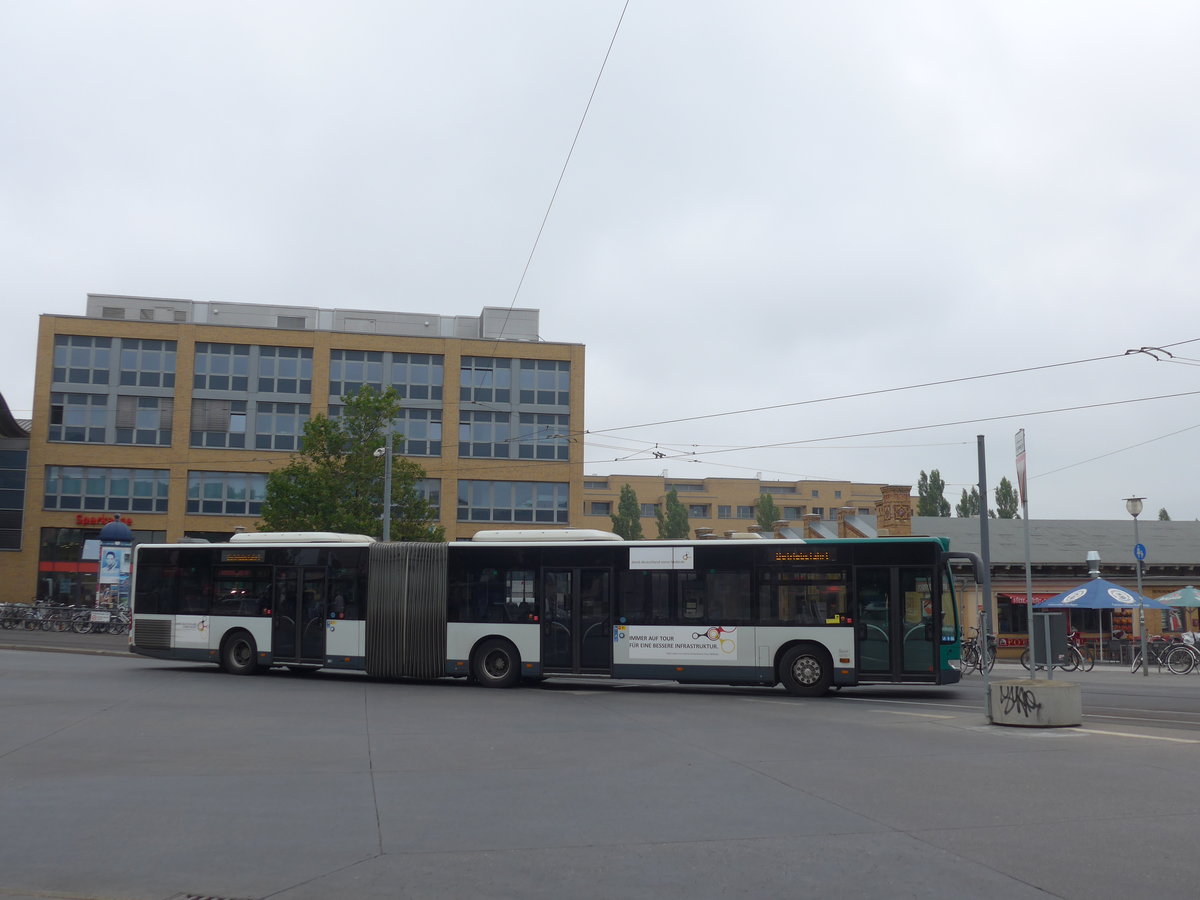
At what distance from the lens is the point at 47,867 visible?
705cm

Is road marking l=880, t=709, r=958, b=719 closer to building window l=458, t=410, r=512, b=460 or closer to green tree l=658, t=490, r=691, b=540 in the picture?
building window l=458, t=410, r=512, b=460

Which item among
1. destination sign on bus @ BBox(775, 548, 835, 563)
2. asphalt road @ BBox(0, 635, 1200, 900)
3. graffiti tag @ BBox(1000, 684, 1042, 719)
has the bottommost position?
asphalt road @ BBox(0, 635, 1200, 900)

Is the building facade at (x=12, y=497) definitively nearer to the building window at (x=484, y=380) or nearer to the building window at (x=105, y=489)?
the building window at (x=105, y=489)

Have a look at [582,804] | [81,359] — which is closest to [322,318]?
[81,359]

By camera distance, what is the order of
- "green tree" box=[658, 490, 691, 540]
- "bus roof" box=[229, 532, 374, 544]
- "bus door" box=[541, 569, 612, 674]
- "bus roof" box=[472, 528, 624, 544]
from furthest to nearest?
"green tree" box=[658, 490, 691, 540], "bus roof" box=[229, 532, 374, 544], "bus roof" box=[472, 528, 624, 544], "bus door" box=[541, 569, 612, 674]

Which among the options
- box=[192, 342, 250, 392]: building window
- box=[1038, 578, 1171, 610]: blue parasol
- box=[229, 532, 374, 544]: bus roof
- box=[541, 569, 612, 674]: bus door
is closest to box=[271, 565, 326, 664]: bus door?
box=[229, 532, 374, 544]: bus roof

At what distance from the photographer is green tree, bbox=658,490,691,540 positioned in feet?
303

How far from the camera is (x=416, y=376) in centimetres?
6075

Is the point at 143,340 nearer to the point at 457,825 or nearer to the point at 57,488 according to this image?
the point at 57,488

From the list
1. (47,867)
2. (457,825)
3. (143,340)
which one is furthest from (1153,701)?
(143,340)

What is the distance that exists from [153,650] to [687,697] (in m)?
11.8

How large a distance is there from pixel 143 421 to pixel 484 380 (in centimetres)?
1777

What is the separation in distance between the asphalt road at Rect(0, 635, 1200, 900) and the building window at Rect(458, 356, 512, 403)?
44.5m

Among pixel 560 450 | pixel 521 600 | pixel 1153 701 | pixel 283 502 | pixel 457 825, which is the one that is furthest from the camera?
pixel 560 450
